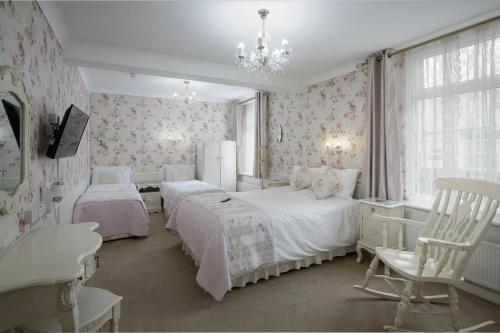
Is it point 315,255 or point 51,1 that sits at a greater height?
point 51,1

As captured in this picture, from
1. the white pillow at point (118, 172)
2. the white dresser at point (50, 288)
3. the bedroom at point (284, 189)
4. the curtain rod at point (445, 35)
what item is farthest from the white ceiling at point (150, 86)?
the white dresser at point (50, 288)

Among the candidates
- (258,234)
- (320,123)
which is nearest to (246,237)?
(258,234)

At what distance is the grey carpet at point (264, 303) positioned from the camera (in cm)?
196

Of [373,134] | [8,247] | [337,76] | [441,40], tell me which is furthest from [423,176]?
[8,247]

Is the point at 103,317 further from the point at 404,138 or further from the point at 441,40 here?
the point at 441,40

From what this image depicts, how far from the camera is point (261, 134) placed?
553 cm

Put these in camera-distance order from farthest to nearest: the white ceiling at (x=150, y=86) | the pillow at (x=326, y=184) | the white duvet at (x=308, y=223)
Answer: the white ceiling at (x=150, y=86) < the pillow at (x=326, y=184) < the white duvet at (x=308, y=223)

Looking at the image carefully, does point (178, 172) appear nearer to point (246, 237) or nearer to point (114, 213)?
point (114, 213)

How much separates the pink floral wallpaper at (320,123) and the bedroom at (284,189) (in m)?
0.03

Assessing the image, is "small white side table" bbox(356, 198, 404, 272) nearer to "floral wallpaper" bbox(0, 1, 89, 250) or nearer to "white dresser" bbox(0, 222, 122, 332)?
"white dresser" bbox(0, 222, 122, 332)

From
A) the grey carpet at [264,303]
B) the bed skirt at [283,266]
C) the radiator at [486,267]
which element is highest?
the radiator at [486,267]

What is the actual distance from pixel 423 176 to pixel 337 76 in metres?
1.92

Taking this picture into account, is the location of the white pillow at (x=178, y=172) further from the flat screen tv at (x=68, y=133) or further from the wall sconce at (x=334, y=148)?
the wall sconce at (x=334, y=148)

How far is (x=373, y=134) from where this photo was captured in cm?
327
